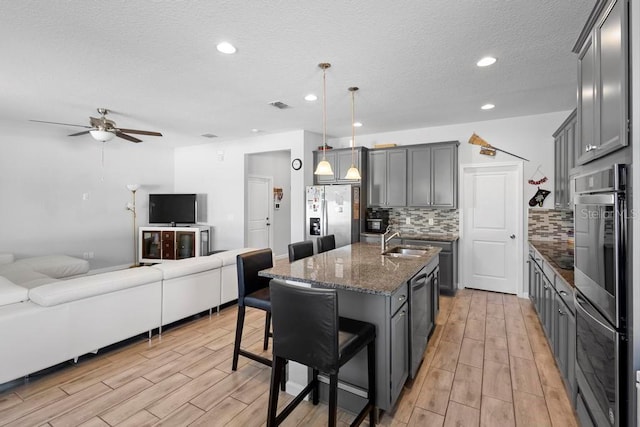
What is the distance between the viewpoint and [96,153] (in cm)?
609

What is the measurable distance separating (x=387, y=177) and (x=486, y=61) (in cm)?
267

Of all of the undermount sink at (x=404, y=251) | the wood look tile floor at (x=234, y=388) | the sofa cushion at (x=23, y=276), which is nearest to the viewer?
the wood look tile floor at (x=234, y=388)

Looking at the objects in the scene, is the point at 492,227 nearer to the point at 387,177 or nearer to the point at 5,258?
the point at 387,177

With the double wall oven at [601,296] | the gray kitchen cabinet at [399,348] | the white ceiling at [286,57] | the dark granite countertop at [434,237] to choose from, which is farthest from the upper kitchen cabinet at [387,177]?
the double wall oven at [601,296]

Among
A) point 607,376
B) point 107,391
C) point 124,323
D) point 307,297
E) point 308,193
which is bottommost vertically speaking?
point 107,391

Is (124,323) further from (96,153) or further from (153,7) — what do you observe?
(96,153)

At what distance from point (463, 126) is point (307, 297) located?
4571mm

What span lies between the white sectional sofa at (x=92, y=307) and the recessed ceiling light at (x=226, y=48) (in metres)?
2.24

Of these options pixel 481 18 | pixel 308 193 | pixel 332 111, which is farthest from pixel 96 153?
pixel 481 18

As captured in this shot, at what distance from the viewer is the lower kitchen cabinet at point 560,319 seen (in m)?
2.10

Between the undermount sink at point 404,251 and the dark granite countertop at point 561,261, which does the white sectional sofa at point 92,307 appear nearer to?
the undermount sink at point 404,251

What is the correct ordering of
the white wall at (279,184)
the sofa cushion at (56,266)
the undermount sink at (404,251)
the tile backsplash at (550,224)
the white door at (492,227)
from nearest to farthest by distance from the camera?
the undermount sink at (404,251) → the tile backsplash at (550,224) → the sofa cushion at (56,266) → the white door at (492,227) → the white wall at (279,184)

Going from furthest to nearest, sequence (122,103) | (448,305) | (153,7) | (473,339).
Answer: (448,305) → (122,103) → (473,339) → (153,7)

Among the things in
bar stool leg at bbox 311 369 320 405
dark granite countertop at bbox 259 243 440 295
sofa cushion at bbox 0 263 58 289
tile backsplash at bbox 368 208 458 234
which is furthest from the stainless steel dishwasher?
sofa cushion at bbox 0 263 58 289
